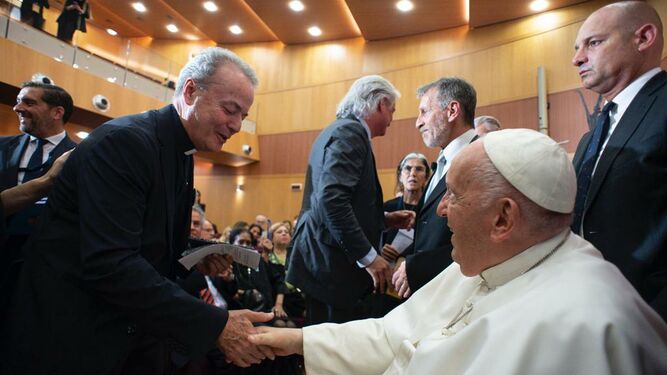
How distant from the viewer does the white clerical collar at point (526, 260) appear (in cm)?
122

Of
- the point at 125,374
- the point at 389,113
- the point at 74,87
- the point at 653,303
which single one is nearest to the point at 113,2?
the point at 74,87

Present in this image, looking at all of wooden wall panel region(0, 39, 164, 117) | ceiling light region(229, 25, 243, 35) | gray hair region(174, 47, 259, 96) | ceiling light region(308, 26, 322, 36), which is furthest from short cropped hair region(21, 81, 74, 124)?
ceiling light region(229, 25, 243, 35)

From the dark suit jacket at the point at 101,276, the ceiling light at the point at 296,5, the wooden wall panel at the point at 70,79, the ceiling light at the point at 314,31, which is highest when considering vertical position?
the ceiling light at the point at 296,5

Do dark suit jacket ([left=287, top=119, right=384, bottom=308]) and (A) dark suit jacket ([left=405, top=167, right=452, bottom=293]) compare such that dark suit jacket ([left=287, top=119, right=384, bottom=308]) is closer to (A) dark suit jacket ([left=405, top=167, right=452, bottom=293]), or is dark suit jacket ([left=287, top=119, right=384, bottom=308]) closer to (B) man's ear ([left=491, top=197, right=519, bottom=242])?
(A) dark suit jacket ([left=405, top=167, right=452, bottom=293])

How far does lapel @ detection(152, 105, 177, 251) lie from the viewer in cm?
172

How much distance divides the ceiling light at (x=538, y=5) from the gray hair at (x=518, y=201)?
974cm

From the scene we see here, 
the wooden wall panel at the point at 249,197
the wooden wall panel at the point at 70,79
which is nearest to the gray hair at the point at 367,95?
the wooden wall panel at the point at 70,79

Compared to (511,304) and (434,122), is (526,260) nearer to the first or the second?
(511,304)

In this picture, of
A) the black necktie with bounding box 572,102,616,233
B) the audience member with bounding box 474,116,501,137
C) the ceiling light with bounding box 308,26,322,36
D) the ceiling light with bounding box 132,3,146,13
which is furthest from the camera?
the ceiling light with bounding box 132,3,146,13

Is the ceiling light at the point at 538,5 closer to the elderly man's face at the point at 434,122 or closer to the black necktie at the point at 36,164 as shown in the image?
the elderly man's face at the point at 434,122

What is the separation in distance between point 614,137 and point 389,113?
1.51 m

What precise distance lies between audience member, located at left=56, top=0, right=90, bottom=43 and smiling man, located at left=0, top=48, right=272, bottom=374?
906 centimetres

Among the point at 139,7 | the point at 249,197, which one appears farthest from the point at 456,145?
the point at 139,7

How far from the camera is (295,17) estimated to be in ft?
40.8
